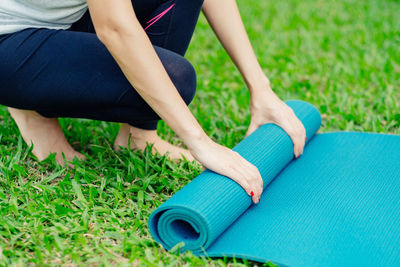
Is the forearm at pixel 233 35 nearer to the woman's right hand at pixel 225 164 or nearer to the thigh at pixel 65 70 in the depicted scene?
the thigh at pixel 65 70

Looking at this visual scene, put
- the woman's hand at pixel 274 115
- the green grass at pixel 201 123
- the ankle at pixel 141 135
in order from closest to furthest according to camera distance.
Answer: the green grass at pixel 201 123 → the woman's hand at pixel 274 115 → the ankle at pixel 141 135

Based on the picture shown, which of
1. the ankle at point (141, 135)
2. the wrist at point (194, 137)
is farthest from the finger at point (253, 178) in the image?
the ankle at point (141, 135)

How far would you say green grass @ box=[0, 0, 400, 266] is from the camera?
5.16 feet

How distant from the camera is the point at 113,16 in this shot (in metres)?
1.45

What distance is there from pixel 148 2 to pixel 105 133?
75 cm

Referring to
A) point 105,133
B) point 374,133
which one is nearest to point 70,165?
point 105,133

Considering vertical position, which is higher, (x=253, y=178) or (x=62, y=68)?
(x=62, y=68)

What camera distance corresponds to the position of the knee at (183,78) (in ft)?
5.77

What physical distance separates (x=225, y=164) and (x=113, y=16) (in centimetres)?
59

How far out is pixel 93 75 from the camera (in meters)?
1.73

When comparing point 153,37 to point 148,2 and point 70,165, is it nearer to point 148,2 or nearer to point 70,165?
point 148,2

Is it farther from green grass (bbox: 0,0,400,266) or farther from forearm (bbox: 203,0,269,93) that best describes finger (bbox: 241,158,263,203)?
forearm (bbox: 203,0,269,93)

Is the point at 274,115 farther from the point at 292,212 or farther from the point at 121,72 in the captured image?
the point at 121,72

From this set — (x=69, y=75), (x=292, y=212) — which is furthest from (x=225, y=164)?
(x=69, y=75)
